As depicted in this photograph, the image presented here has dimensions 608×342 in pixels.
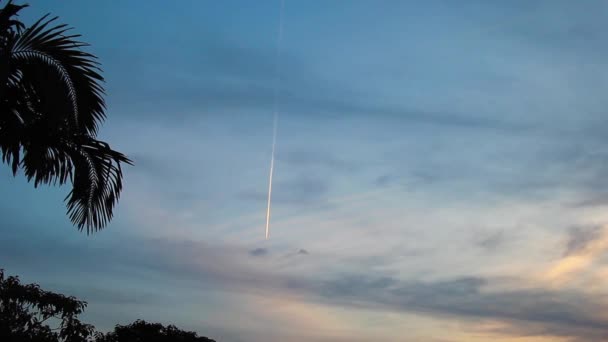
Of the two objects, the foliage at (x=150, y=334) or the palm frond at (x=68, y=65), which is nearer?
the palm frond at (x=68, y=65)

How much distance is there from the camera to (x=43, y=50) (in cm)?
1252

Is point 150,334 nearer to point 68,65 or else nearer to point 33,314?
point 33,314

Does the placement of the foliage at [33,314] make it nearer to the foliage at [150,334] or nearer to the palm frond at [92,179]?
the palm frond at [92,179]

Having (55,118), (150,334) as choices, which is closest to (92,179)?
(55,118)

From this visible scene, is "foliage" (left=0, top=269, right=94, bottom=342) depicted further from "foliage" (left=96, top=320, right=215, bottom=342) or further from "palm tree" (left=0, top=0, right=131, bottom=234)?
"foliage" (left=96, top=320, right=215, bottom=342)

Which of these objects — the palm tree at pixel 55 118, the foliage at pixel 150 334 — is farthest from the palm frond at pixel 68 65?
the foliage at pixel 150 334

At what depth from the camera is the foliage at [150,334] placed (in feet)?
144

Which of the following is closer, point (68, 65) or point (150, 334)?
point (68, 65)

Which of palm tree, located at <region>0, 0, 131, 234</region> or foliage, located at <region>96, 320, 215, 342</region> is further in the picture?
foliage, located at <region>96, 320, 215, 342</region>

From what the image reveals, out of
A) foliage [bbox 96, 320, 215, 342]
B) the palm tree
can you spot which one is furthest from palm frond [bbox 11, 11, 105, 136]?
foliage [bbox 96, 320, 215, 342]

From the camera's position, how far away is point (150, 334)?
151 feet

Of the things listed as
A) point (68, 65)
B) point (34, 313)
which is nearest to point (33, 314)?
point (34, 313)

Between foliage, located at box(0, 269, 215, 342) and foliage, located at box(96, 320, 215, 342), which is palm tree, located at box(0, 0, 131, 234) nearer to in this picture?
foliage, located at box(0, 269, 215, 342)

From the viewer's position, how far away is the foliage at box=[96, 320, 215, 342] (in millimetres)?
43844
